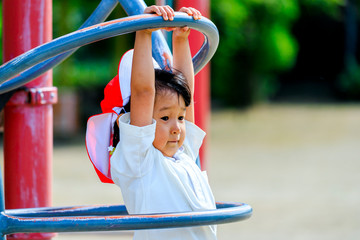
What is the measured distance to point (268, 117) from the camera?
45.0 feet

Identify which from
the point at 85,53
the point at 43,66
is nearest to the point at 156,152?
the point at 43,66

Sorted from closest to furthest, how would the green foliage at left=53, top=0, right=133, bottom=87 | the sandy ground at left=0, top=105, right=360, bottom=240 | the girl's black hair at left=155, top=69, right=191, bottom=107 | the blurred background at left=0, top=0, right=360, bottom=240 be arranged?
the girl's black hair at left=155, top=69, right=191, bottom=107
the sandy ground at left=0, top=105, right=360, bottom=240
the blurred background at left=0, top=0, right=360, bottom=240
the green foliage at left=53, top=0, right=133, bottom=87

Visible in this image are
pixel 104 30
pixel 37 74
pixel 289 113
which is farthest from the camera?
pixel 289 113

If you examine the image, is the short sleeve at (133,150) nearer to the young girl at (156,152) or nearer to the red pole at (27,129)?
the young girl at (156,152)

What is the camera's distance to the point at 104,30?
178 centimetres

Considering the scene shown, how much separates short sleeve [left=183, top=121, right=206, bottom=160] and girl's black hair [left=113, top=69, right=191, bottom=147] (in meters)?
0.16

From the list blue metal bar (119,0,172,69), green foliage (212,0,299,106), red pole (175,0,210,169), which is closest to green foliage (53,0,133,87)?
green foliage (212,0,299,106)

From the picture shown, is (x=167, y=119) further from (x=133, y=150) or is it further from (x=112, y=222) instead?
(x=112, y=222)

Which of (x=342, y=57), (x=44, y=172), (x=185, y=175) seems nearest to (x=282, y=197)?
(x=44, y=172)

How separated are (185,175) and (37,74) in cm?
78

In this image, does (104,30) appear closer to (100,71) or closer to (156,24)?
(156,24)

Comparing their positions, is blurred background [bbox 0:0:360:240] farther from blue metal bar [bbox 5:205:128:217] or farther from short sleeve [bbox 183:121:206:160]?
short sleeve [bbox 183:121:206:160]

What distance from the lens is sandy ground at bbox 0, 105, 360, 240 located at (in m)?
4.95

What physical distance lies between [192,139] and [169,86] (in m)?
0.26
